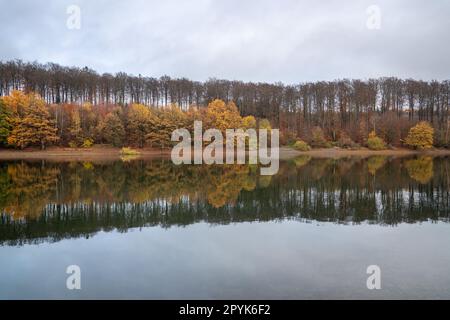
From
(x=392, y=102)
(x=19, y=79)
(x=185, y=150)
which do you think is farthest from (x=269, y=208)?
(x=392, y=102)

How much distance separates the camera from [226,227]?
13.2 m

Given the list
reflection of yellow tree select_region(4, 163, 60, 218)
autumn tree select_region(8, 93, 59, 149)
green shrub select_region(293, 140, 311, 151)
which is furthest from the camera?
green shrub select_region(293, 140, 311, 151)

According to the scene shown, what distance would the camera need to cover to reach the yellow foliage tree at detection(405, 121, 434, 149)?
230ft

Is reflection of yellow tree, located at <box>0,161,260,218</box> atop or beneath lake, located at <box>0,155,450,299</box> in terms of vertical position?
atop

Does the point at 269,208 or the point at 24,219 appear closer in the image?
the point at 24,219

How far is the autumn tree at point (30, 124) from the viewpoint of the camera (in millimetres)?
53750

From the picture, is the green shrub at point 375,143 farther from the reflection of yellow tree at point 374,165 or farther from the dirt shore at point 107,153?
the reflection of yellow tree at point 374,165

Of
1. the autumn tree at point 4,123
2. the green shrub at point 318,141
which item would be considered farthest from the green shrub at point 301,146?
the autumn tree at point 4,123

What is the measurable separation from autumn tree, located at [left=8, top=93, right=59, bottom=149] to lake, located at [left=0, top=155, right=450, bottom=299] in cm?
3648

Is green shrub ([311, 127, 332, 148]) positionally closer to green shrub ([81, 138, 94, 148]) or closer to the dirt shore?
the dirt shore

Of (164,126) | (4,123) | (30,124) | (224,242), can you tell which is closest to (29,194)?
(224,242)

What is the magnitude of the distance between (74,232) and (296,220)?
7.87 m

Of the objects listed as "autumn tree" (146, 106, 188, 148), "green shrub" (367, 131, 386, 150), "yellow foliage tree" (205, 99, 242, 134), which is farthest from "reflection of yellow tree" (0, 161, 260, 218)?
"green shrub" (367, 131, 386, 150)
